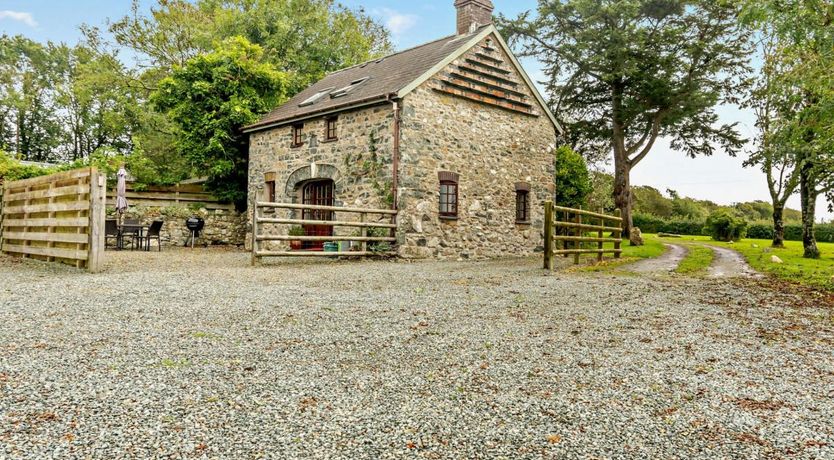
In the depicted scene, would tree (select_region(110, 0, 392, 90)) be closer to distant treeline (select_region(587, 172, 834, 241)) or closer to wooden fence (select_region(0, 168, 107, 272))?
wooden fence (select_region(0, 168, 107, 272))

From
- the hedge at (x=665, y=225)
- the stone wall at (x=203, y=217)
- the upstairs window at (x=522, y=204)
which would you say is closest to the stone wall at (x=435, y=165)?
the upstairs window at (x=522, y=204)

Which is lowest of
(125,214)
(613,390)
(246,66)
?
(613,390)

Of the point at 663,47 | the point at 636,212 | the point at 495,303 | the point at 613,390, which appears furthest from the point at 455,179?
the point at 636,212

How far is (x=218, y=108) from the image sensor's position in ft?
63.9

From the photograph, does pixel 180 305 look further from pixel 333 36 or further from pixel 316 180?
pixel 333 36

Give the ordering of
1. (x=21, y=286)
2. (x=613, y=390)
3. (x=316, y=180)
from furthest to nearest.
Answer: (x=316, y=180) → (x=21, y=286) → (x=613, y=390)

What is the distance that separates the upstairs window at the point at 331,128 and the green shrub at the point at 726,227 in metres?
22.1

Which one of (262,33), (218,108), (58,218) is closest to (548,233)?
(58,218)

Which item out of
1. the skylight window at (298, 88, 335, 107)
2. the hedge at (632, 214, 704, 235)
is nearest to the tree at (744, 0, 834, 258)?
the skylight window at (298, 88, 335, 107)

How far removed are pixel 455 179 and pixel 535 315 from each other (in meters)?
9.14

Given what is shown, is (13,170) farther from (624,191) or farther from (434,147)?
(624,191)

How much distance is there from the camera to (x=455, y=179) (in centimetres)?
1471

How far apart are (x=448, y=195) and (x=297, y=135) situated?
17.2 ft

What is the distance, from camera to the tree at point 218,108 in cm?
1912
